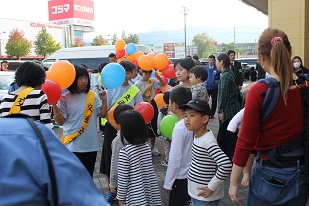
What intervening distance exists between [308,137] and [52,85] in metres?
2.41

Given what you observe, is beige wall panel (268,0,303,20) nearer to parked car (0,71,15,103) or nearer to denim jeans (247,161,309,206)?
denim jeans (247,161,309,206)

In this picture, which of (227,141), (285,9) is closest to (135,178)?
(227,141)

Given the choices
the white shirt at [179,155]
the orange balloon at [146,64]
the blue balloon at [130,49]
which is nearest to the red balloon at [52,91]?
the white shirt at [179,155]

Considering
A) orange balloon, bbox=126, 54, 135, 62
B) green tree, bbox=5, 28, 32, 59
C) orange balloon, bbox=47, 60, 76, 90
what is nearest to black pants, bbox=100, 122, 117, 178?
orange balloon, bbox=47, 60, 76, 90

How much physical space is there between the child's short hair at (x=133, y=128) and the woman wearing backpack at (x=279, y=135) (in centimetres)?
107

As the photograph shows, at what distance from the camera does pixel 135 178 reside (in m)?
2.79

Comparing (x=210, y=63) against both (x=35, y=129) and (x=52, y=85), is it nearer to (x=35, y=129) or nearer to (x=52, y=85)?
(x=52, y=85)

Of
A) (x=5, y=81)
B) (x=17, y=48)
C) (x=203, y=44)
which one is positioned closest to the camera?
(x=5, y=81)

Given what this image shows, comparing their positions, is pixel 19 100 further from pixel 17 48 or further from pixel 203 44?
pixel 203 44

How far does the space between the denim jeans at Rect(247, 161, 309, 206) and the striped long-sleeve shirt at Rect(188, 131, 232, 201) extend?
0.40 meters

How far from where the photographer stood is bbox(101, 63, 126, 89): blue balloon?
4137mm

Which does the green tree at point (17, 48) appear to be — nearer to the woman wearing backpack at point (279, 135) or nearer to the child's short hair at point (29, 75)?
the child's short hair at point (29, 75)

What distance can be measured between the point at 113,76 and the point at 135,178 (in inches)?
66.8

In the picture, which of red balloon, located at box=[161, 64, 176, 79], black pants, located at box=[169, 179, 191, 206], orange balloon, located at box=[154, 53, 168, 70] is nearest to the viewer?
black pants, located at box=[169, 179, 191, 206]
